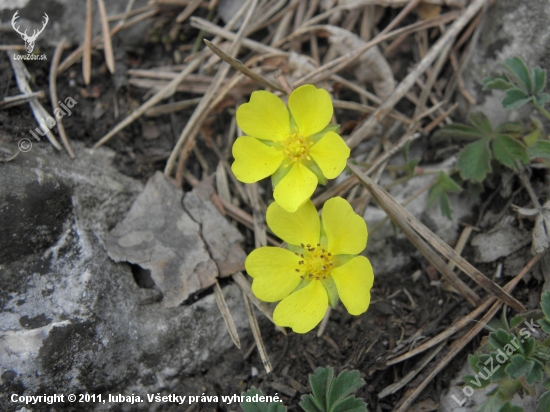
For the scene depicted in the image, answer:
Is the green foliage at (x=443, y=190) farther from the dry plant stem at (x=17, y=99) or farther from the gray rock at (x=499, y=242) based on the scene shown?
the dry plant stem at (x=17, y=99)

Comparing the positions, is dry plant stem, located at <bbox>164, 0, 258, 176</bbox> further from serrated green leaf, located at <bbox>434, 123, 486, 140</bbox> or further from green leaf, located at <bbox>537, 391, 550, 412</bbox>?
green leaf, located at <bbox>537, 391, 550, 412</bbox>

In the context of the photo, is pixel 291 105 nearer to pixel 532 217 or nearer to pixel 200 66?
pixel 200 66

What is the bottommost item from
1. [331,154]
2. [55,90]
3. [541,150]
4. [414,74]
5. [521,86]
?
[55,90]

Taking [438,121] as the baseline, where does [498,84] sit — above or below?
above

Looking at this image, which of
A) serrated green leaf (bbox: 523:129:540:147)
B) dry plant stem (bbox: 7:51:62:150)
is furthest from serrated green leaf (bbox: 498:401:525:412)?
dry plant stem (bbox: 7:51:62:150)

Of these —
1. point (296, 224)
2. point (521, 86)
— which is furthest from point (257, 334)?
point (521, 86)

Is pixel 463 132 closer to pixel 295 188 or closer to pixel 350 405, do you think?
pixel 295 188

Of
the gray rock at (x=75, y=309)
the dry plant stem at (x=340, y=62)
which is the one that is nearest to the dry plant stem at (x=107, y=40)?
the gray rock at (x=75, y=309)
